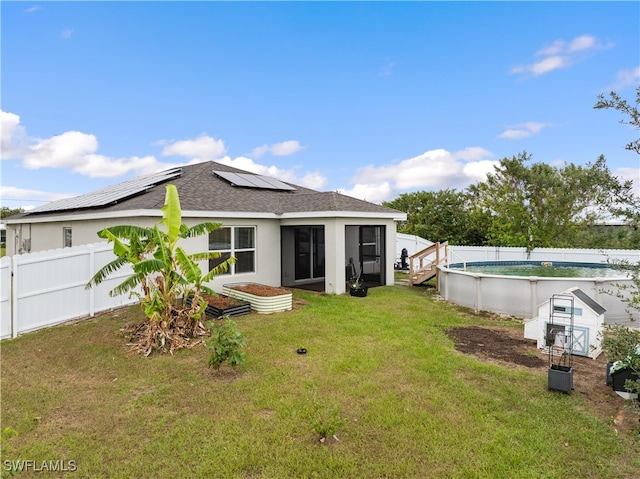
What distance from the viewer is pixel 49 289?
27.3ft

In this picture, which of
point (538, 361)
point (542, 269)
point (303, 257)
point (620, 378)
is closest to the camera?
point (620, 378)

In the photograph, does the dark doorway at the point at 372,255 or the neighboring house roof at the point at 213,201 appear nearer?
the neighboring house roof at the point at 213,201

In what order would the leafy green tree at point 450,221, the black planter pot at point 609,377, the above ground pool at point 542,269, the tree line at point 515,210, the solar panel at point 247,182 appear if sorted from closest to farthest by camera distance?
the black planter pot at point 609,377, the above ground pool at point 542,269, the solar panel at point 247,182, the tree line at point 515,210, the leafy green tree at point 450,221

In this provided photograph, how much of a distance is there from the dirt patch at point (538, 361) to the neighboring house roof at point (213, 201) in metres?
6.18

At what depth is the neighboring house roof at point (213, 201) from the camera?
11.3 meters

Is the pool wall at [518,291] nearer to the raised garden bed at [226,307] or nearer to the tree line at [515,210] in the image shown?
the raised garden bed at [226,307]

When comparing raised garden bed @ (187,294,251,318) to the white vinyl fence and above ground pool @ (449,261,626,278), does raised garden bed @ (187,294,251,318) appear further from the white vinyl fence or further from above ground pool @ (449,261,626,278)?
above ground pool @ (449,261,626,278)

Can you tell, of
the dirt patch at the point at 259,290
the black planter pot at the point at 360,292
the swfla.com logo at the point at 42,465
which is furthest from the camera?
the black planter pot at the point at 360,292

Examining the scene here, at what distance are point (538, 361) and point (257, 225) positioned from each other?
9400 millimetres

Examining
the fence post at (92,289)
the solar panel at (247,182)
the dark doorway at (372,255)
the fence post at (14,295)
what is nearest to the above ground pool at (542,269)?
the dark doorway at (372,255)

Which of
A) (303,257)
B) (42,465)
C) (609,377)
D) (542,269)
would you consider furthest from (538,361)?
(542,269)

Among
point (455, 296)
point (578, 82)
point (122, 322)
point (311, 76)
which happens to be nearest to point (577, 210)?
point (578, 82)

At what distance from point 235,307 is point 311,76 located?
12.3m

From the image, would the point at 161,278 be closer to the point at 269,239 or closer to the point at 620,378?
the point at 269,239
